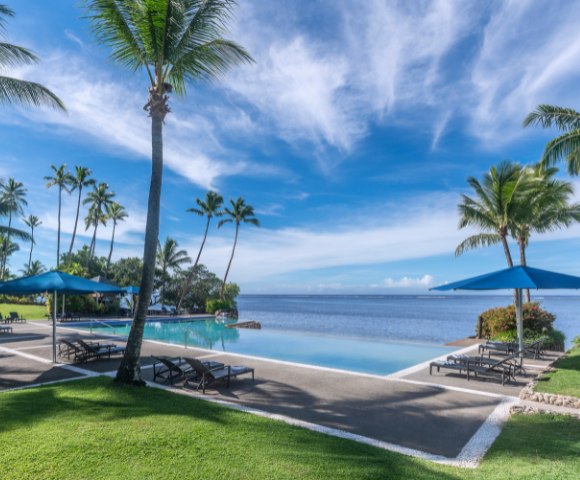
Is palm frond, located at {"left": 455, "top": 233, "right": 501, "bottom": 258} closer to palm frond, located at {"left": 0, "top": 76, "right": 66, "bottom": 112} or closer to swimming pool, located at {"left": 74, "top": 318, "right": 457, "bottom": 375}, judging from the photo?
swimming pool, located at {"left": 74, "top": 318, "right": 457, "bottom": 375}

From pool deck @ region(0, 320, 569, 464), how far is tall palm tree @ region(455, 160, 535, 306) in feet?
20.8

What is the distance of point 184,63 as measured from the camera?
7895 millimetres

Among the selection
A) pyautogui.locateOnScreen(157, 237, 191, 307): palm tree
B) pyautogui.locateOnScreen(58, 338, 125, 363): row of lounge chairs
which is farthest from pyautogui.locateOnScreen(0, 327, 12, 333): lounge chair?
pyautogui.locateOnScreen(157, 237, 191, 307): palm tree

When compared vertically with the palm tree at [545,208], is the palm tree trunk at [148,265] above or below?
below

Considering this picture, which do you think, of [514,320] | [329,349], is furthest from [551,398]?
[514,320]

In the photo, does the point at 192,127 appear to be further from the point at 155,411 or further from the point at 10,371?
the point at 155,411

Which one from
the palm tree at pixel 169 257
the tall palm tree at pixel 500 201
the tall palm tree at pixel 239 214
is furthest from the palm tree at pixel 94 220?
the tall palm tree at pixel 500 201

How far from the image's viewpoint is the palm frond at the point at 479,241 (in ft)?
63.4

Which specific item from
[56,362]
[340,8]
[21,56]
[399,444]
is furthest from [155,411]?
[340,8]

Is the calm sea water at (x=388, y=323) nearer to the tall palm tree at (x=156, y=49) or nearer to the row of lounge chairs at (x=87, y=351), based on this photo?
the row of lounge chairs at (x=87, y=351)

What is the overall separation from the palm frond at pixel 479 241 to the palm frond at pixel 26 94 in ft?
64.2

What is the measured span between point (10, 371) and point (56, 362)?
1.33m

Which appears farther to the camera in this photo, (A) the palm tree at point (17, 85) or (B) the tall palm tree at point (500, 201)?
(B) the tall palm tree at point (500, 201)

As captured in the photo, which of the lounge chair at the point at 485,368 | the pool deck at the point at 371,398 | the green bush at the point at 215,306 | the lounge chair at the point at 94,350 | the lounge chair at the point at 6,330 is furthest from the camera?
the green bush at the point at 215,306
